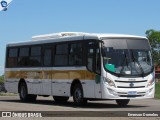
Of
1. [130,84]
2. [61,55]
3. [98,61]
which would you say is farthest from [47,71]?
[130,84]

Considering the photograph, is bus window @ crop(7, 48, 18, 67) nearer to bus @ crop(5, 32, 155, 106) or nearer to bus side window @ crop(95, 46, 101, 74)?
bus @ crop(5, 32, 155, 106)

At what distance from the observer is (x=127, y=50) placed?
22.5 m

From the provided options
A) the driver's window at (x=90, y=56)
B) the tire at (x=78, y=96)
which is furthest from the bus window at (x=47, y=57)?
the driver's window at (x=90, y=56)

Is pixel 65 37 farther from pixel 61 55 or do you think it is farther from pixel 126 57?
pixel 126 57

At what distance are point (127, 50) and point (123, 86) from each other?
160cm

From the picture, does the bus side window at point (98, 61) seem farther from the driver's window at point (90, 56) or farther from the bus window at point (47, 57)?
the bus window at point (47, 57)

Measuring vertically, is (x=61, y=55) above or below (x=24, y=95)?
above

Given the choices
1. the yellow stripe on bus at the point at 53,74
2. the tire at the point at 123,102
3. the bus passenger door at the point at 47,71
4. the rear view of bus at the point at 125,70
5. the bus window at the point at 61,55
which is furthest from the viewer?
the bus passenger door at the point at 47,71

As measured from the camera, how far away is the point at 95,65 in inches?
871

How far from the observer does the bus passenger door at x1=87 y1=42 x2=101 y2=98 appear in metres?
22.0

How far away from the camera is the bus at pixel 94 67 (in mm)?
21891

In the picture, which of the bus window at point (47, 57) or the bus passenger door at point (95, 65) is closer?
the bus passenger door at point (95, 65)

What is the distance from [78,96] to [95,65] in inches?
79.1

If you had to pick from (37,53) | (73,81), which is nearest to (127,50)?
(73,81)
